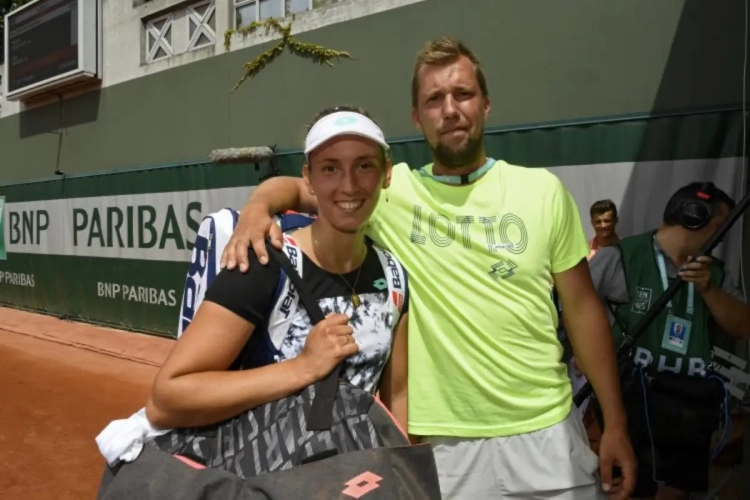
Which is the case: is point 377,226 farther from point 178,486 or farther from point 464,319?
point 178,486

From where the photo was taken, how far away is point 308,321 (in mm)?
1413

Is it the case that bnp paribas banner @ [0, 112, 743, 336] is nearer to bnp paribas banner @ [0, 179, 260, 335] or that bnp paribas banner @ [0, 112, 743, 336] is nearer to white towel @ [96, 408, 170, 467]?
bnp paribas banner @ [0, 179, 260, 335]

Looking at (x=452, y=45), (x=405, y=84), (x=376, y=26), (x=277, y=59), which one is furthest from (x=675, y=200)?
(x=277, y=59)

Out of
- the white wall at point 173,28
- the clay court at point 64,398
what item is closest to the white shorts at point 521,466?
the clay court at point 64,398

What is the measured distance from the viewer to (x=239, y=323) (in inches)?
51.6

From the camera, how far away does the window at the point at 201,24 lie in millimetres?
8617

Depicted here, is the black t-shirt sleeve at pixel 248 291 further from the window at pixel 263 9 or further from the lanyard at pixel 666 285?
the window at pixel 263 9

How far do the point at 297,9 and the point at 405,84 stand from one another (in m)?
2.30

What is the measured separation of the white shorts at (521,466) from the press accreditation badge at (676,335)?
114cm

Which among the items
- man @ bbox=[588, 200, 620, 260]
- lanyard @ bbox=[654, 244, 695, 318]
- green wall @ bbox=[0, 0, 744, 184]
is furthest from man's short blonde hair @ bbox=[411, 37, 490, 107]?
green wall @ bbox=[0, 0, 744, 184]

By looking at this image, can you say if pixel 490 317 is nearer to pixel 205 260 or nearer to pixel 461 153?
pixel 461 153

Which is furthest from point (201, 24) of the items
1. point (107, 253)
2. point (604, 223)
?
point (604, 223)

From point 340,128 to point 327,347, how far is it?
1.70ft

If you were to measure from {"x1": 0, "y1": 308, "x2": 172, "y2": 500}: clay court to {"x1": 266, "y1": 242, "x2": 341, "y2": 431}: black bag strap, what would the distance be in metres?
3.34
